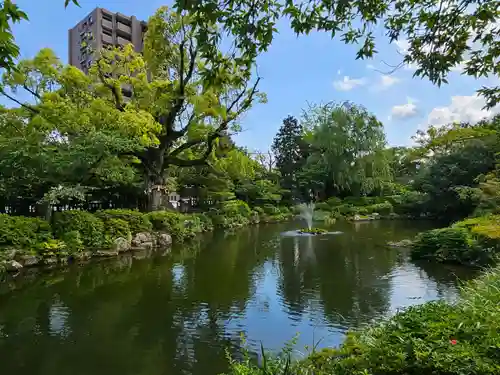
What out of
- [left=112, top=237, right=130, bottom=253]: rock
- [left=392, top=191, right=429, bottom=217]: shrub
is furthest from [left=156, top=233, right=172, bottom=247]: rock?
[left=392, top=191, right=429, bottom=217]: shrub

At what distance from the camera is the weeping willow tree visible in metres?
23.9

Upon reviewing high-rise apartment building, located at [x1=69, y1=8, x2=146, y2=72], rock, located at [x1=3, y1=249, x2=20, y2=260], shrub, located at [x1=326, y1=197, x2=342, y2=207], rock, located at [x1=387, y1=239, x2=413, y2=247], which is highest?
high-rise apartment building, located at [x1=69, y1=8, x2=146, y2=72]

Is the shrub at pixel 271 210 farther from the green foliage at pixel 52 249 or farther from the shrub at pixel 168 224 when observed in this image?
the green foliage at pixel 52 249

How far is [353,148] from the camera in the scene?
24000 mm

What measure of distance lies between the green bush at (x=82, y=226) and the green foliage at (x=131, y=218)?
1.75 feet

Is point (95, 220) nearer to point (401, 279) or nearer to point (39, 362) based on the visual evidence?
point (39, 362)

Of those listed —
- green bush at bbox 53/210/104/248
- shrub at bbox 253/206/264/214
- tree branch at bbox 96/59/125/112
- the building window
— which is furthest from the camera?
the building window

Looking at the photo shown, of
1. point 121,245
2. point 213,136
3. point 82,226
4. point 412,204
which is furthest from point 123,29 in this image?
point 82,226

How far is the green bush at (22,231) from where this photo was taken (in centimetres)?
800

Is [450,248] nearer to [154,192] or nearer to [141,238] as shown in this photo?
[141,238]

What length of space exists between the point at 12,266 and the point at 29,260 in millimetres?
445

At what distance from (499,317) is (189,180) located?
17035 millimetres

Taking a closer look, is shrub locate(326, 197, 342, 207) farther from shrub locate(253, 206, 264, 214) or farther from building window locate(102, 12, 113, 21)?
building window locate(102, 12, 113, 21)

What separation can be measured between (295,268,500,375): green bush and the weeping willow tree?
21.6 m
